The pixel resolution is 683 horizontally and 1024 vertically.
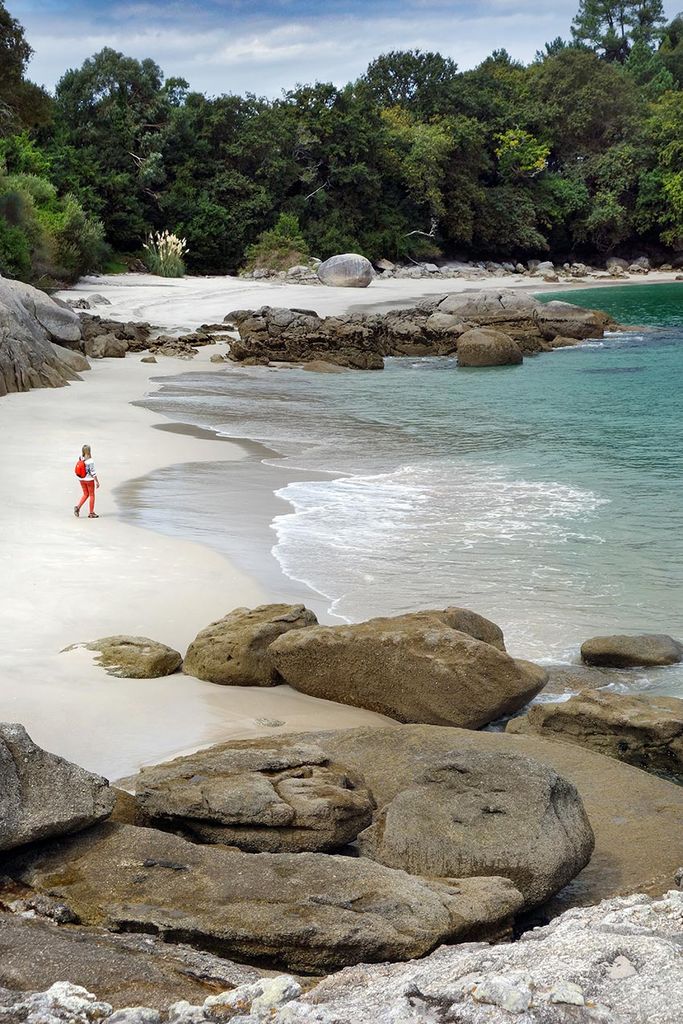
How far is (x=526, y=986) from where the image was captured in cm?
253

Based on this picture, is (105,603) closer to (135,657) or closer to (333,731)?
(135,657)

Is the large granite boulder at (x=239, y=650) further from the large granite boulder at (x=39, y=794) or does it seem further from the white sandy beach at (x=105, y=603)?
the large granite boulder at (x=39, y=794)

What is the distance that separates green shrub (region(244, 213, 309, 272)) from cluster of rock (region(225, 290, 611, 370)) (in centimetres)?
1410

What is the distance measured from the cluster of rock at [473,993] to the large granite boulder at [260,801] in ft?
4.11

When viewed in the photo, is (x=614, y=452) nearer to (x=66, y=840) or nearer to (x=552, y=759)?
(x=552, y=759)

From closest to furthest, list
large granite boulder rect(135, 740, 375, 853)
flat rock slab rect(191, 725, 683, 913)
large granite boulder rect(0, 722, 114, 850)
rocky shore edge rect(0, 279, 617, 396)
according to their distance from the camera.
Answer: large granite boulder rect(0, 722, 114, 850) → large granite boulder rect(135, 740, 375, 853) → flat rock slab rect(191, 725, 683, 913) → rocky shore edge rect(0, 279, 617, 396)

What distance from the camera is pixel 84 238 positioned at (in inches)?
1551

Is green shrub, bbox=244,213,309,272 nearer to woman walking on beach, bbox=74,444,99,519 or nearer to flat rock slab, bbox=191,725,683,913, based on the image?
woman walking on beach, bbox=74,444,99,519

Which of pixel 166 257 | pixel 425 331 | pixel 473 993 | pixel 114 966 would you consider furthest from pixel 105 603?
pixel 166 257

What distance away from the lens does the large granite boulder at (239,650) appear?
23.7 ft

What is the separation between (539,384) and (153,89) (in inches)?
1303

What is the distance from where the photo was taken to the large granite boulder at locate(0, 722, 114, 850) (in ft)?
13.2

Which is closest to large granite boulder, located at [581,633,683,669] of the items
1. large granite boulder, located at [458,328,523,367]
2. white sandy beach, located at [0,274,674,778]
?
white sandy beach, located at [0,274,674,778]

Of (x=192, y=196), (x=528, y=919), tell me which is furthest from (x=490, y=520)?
(x=192, y=196)
